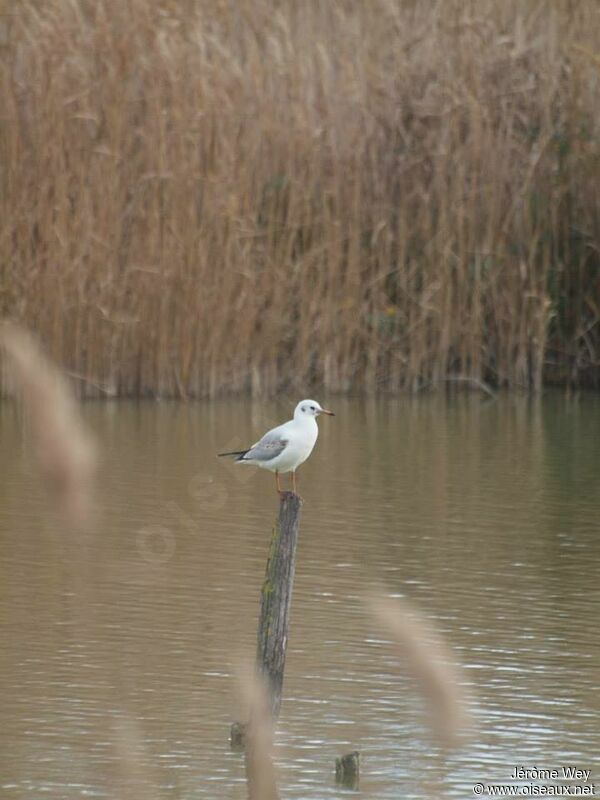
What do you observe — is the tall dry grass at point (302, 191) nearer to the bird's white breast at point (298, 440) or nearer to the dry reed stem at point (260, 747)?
the bird's white breast at point (298, 440)


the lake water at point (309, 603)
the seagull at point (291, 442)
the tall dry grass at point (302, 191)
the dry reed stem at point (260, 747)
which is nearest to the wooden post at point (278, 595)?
the dry reed stem at point (260, 747)

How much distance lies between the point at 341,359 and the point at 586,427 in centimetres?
193

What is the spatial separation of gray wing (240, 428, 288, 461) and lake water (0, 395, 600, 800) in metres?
0.66

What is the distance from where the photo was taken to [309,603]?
23.3 feet

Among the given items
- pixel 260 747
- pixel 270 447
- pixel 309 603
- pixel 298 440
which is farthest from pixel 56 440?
pixel 309 603

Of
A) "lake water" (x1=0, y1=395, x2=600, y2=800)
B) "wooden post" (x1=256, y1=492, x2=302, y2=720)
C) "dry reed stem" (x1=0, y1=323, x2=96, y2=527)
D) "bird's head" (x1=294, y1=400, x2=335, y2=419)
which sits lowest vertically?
"lake water" (x1=0, y1=395, x2=600, y2=800)

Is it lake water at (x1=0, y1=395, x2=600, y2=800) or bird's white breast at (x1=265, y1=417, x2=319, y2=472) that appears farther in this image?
bird's white breast at (x1=265, y1=417, x2=319, y2=472)

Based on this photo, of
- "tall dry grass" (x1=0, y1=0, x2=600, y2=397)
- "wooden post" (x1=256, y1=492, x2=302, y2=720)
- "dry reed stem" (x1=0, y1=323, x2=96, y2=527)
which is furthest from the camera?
"tall dry grass" (x1=0, y1=0, x2=600, y2=397)

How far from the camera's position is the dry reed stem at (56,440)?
2.65 meters

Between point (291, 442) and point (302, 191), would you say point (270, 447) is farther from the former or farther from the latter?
point (302, 191)

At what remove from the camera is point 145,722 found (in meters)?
5.46

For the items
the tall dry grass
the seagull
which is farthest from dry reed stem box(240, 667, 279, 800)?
the tall dry grass

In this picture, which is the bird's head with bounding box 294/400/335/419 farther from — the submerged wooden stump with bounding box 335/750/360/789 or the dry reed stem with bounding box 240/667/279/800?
the submerged wooden stump with bounding box 335/750/360/789

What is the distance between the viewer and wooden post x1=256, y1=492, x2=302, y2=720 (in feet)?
16.6
